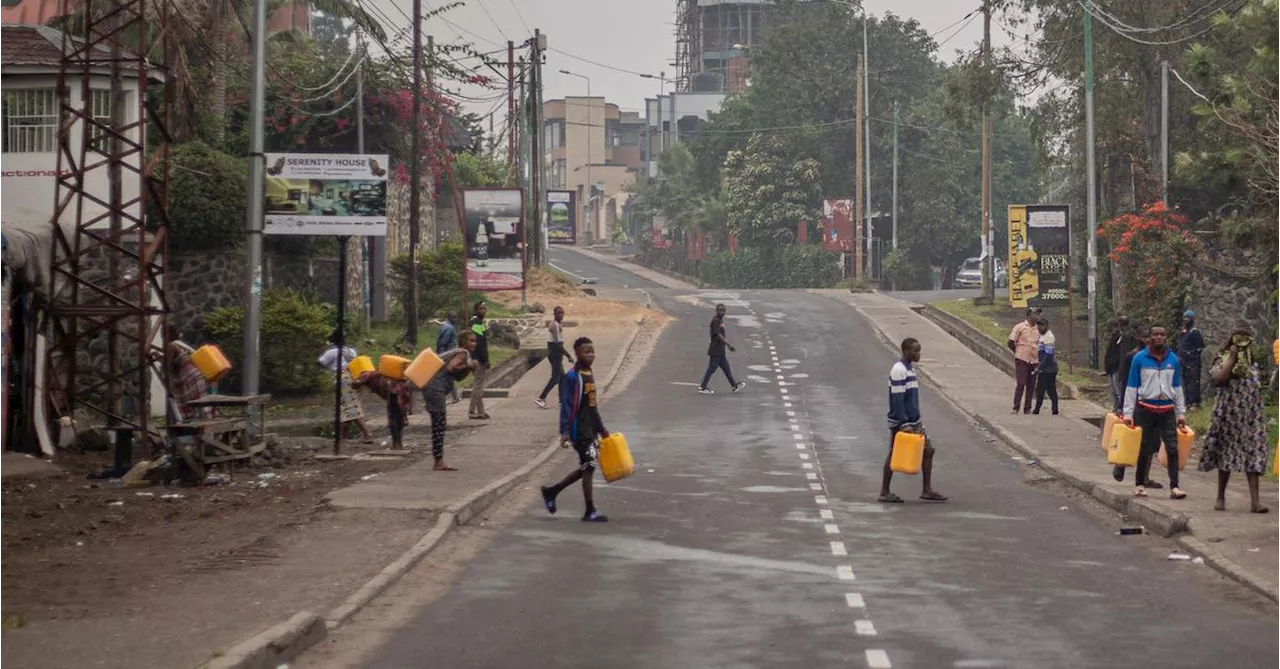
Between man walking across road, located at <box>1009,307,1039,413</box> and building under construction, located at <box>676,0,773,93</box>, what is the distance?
10860cm

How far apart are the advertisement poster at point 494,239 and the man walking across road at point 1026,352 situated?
764 inches

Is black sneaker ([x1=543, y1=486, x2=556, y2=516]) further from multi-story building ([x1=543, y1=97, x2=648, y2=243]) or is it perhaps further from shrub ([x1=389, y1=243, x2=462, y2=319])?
multi-story building ([x1=543, y1=97, x2=648, y2=243])

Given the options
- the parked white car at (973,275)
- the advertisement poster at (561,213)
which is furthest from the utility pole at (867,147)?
the advertisement poster at (561,213)

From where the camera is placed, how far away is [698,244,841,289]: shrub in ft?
296

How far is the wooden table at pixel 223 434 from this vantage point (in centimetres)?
2153

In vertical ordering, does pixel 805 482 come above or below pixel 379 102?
below

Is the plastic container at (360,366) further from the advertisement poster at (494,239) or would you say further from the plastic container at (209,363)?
the advertisement poster at (494,239)

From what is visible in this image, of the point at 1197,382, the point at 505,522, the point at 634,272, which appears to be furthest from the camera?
the point at 634,272

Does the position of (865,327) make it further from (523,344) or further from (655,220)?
(655,220)

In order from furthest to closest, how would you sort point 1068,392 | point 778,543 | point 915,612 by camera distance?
1. point 1068,392
2. point 778,543
3. point 915,612

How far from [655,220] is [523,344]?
74.7 meters

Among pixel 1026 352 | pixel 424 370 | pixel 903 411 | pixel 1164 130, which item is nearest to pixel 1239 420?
pixel 903 411

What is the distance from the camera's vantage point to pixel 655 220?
389ft

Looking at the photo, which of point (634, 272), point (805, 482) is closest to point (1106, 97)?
point (805, 482)
